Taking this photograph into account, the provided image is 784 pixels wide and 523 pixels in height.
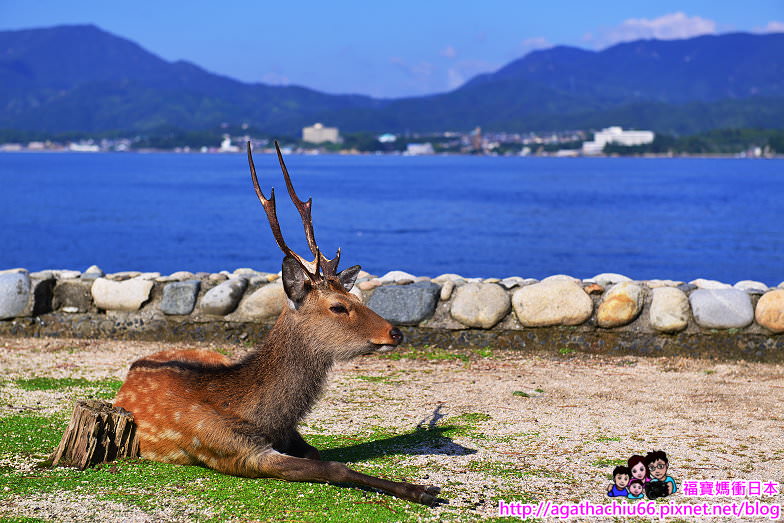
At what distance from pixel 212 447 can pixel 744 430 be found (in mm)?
4803

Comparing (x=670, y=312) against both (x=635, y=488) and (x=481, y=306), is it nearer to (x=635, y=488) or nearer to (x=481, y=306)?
(x=481, y=306)

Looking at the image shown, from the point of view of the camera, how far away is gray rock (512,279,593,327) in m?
12.8

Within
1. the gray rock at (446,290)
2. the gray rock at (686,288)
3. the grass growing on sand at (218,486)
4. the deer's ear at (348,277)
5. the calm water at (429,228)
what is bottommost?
the calm water at (429,228)

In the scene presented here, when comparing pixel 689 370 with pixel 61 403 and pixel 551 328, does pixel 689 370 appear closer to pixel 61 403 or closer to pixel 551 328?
pixel 551 328

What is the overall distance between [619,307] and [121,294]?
7.16 metres

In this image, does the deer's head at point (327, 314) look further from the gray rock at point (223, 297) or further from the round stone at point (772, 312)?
the round stone at point (772, 312)

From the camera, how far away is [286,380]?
21.6 ft

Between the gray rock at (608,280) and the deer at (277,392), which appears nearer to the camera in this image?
the deer at (277,392)

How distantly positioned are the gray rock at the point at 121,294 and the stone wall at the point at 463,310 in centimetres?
1

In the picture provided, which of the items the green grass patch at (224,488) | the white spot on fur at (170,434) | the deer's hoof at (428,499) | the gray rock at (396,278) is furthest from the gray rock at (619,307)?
the white spot on fur at (170,434)

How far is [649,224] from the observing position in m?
63.4

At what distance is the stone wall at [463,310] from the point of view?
12.5m

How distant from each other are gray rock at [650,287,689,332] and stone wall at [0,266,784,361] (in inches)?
0.5

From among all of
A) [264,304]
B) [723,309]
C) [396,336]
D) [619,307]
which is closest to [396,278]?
[264,304]
